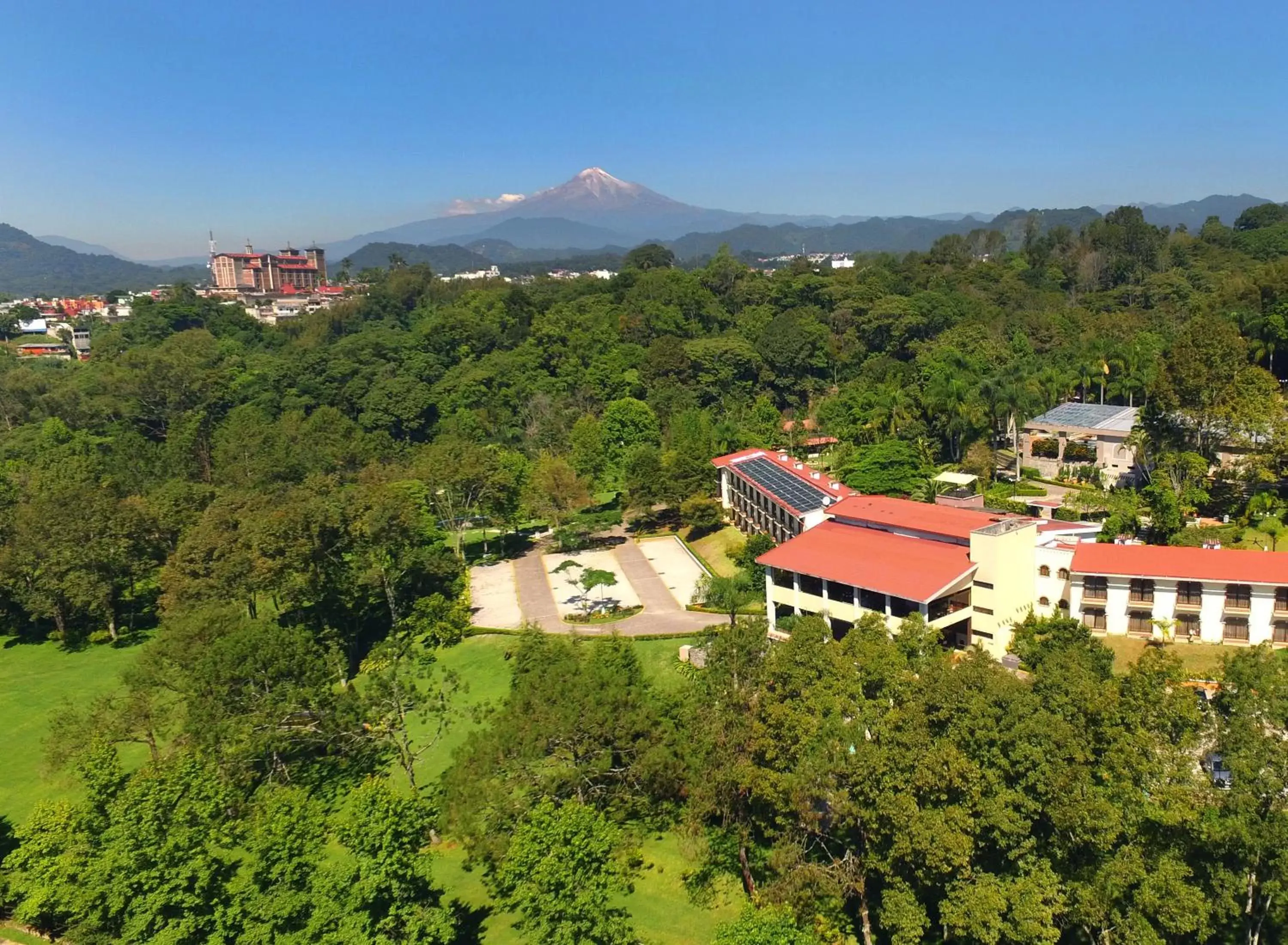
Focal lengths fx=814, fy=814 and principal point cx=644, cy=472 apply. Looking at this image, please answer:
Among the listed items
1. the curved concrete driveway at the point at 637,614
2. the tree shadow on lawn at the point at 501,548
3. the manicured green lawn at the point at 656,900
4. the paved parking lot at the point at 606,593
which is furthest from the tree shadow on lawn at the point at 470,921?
the tree shadow on lawn at the point at 501,548

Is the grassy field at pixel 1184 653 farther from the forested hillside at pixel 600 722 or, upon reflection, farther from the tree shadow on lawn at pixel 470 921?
the tree shadow on lawn at pixel 470 921

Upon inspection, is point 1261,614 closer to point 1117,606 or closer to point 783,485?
point 1117,606

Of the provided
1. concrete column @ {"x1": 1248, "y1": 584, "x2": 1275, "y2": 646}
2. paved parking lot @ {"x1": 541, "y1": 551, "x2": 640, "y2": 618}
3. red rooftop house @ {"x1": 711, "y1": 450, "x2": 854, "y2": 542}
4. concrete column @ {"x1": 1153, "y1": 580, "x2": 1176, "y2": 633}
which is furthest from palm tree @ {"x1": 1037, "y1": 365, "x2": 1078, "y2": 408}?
paved parking lot @ {"x1": 541, "y1": 551, "x2": 640, "y2": 618}

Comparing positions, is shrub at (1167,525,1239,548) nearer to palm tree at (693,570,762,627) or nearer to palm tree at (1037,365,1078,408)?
palm tree at (693,570,762,627)

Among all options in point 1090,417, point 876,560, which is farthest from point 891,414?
point 876,560

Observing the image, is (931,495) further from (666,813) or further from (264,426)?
(264,426)

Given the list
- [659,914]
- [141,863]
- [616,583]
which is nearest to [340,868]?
[141,863]
